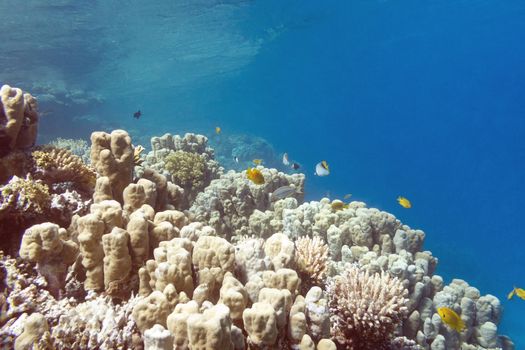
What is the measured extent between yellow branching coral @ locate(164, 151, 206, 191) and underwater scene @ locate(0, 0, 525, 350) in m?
0.05

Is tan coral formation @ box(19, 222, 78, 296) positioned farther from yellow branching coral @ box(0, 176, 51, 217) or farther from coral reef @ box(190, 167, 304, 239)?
coral reef @ box(190, 167, 304, 239)

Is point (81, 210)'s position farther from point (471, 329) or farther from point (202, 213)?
point (471, 329)

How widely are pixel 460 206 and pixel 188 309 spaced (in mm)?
83961

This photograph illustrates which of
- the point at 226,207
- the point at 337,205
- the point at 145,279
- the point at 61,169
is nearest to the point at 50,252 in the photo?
the point at 145,279

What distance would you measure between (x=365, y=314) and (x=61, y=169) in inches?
155

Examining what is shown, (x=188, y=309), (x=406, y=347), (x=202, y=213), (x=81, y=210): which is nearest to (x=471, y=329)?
(x=406, y=347)

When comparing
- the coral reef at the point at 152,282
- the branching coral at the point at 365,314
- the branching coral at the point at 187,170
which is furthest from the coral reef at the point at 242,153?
the branching coral at the point at 365,314

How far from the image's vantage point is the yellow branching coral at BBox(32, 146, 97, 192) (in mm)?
3957

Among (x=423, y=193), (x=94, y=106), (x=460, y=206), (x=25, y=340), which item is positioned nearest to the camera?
(x=25, y=340)

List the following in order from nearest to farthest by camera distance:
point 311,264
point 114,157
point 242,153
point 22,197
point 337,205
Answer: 1. point 22,197
2. point 311,264
3. point 114,157
4. point 337,205
5. point 242,153

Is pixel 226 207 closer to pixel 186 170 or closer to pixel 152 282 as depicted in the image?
pixel 186 170

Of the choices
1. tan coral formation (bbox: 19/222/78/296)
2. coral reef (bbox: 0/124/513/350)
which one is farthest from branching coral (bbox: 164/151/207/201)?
tan coral formation (bbox: 19/222/78/296)

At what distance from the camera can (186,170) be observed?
25.3 ft

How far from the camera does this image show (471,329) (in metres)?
6.73
